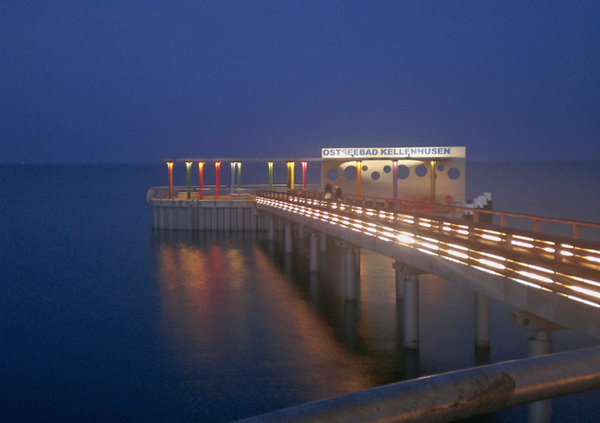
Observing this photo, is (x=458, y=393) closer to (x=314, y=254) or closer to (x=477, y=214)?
(x=477, y=214)

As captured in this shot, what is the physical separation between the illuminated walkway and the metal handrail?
628 centimetres

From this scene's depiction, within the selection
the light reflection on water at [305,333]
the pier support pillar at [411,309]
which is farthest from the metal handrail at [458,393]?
the pier support pillar at [411,309]

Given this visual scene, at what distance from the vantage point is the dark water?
13.4m

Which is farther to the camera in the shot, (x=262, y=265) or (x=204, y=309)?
(x=262, y=265)

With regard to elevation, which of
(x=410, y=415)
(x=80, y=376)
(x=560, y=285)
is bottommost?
(x=80, y=376)

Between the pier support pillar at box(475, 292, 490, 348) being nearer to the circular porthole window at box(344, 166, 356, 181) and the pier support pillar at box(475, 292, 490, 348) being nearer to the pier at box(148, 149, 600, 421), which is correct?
the pier at box(148, 149, 600, 421)

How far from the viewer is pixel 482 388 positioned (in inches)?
77.2

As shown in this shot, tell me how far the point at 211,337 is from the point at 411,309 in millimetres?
5749

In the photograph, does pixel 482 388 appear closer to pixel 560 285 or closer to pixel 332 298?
pixel 560 285

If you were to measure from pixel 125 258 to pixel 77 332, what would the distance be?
15852 millimetres

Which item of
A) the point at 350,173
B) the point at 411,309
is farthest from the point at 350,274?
the point at 350,173

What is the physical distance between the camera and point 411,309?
606 inches

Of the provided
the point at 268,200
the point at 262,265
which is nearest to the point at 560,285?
the point at 262,265

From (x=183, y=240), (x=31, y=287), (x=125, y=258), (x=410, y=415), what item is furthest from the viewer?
(x=183, y=240)
